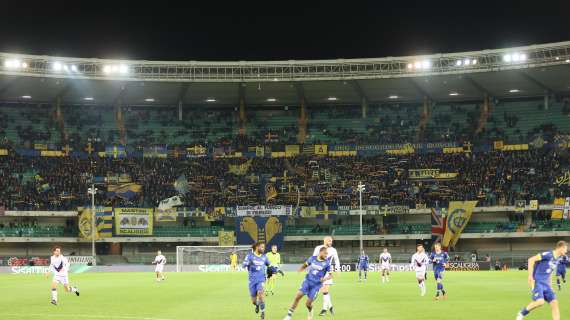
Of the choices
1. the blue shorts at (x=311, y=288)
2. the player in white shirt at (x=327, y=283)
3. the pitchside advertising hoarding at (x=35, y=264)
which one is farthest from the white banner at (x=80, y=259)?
the blue shorts at (x=311, y=288)

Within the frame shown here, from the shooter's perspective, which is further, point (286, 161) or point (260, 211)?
point (286, 161)

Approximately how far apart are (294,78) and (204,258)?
71.9 ft

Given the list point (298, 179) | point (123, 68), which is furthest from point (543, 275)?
point (298, 179)

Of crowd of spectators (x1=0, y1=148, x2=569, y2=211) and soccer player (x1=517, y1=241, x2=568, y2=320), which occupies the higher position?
crowd of spectators (x1=0, y1=148, x2=569, y2=211)

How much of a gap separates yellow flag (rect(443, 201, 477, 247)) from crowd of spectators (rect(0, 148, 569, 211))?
1.35m

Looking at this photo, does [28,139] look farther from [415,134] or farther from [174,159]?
[415,134]

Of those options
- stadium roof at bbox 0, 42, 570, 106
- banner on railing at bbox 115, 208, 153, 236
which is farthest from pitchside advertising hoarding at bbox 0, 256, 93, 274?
stadium roof at bbox 0, 42, 570, 106

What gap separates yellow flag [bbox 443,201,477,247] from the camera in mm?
79625

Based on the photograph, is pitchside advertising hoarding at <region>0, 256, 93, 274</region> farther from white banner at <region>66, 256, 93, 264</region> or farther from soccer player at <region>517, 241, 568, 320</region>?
soccer player at <region>517, 241, 568, 320</region>

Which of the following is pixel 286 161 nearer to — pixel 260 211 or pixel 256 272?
pixel 260 211

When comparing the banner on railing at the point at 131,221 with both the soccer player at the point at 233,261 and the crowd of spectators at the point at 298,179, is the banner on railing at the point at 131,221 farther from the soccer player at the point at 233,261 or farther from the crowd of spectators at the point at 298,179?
the soccer player at the point at 233,261

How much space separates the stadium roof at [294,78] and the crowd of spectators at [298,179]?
785 centimetres

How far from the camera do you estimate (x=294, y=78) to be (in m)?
80.3

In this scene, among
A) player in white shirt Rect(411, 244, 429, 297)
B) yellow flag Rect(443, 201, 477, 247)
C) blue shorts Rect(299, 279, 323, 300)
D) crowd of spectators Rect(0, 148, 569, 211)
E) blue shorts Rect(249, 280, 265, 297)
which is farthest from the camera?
crowd of spectators Rect(0, 148, 569, 211)
